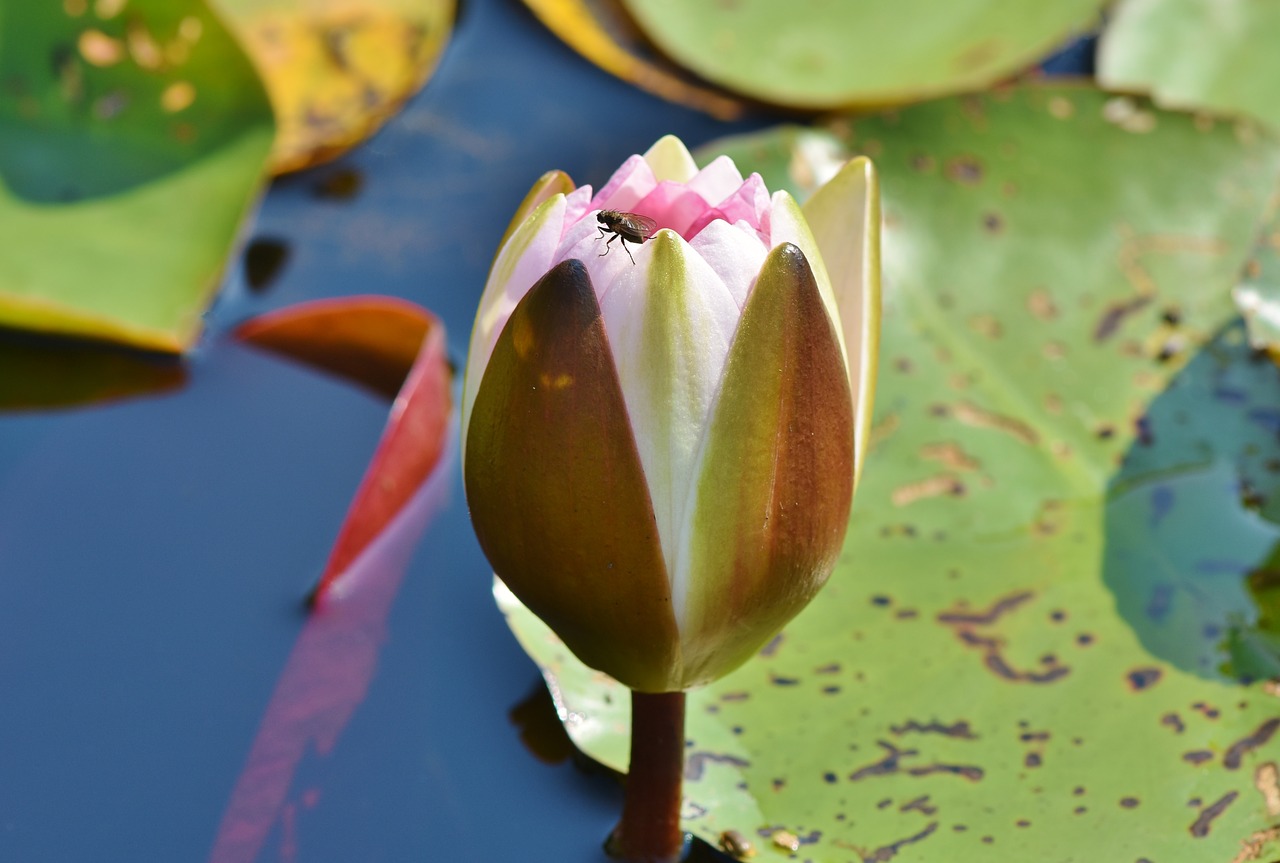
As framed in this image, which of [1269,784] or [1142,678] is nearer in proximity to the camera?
[1269,784]

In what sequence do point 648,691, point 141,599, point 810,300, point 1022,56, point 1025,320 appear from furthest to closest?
point 1022,56
point 1025,320
point 141,599
point 648,691
point 810,300

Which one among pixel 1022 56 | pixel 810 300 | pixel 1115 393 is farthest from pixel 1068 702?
pixel 1022 56

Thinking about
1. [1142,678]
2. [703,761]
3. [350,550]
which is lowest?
[350,550]

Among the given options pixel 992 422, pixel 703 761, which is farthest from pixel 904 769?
pixel 992 422

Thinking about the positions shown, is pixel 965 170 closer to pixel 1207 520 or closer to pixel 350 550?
pixel 1207 520

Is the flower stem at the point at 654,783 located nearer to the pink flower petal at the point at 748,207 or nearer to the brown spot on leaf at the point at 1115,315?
the pink flower petal at the point at 748,207

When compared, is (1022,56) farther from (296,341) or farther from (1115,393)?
(296,341)

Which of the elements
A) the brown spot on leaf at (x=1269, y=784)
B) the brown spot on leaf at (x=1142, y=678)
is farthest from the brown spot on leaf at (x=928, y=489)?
the brown spot on leaf at (x=1269, y=784)
